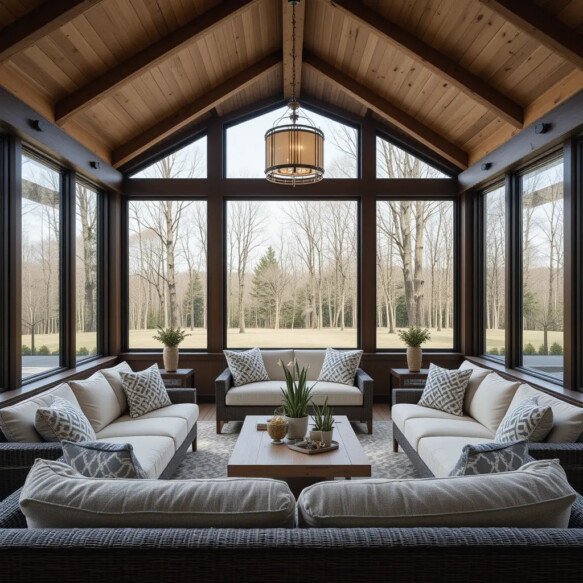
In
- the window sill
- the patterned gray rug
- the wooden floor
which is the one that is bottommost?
the wooden floor

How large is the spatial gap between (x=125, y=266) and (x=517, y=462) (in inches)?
231

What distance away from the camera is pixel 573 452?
8.64 feet

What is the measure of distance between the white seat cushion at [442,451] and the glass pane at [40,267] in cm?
344

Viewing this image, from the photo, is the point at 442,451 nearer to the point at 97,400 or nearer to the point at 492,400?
the point at 492,400

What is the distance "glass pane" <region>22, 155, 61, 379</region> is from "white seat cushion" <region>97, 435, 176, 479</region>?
5.25 ft

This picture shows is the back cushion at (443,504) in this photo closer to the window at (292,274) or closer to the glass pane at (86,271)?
the glass pane at (86,271)

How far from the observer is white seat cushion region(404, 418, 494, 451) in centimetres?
360

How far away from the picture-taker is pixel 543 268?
473 centimetres

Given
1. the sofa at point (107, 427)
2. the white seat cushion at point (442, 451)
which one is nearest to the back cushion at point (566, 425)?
the white seat cushion at point (442, 451)

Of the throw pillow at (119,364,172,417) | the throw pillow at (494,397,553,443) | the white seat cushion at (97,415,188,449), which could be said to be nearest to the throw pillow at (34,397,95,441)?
the white seat cushion at (97,415,188,449)

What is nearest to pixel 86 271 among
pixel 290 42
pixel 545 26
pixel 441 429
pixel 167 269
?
pixel 167 269

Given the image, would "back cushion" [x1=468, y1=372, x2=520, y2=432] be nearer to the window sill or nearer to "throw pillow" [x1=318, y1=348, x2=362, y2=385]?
"throw pillow" [x1=318, y1=348, x2=362, y2=385]

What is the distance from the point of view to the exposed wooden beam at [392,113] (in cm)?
584

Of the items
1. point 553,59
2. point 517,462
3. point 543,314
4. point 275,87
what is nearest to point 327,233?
point 275,87
